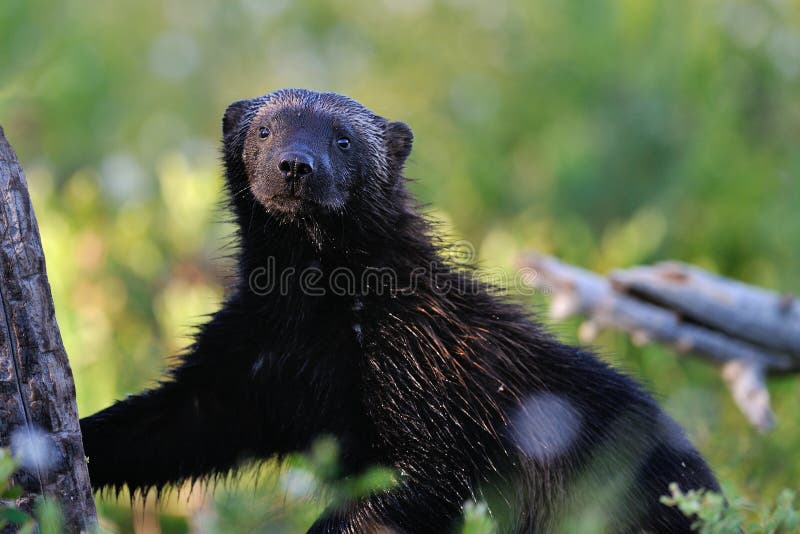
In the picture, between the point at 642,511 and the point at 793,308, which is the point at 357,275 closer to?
the point at 642,511

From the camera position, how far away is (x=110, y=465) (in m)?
4.01

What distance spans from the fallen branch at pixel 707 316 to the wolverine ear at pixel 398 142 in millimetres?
1667

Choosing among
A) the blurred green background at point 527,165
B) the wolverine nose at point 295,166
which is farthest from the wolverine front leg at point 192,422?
the blurred green background at point 527,165

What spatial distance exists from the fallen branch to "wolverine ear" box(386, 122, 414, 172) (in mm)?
1667

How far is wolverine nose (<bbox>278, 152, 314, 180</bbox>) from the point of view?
3.94 metres

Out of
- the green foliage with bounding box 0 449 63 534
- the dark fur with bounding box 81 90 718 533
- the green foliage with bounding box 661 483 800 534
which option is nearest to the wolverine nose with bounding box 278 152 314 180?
the dark fur with bounding box 81 90 718 533

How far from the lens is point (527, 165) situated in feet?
40.8

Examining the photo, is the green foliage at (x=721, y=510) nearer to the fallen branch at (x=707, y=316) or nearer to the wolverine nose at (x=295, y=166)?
the wolverine nose at (x=295, y=166)

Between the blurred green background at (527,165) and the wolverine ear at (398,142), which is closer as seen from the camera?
the wolverine ear at (398,142)

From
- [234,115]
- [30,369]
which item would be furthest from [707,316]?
[30,369]

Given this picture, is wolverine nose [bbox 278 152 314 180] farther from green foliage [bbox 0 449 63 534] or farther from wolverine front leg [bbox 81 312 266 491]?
green foliage [bbox 0 449 63 534]

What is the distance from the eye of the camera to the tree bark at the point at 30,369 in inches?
116

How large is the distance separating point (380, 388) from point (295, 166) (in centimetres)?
89

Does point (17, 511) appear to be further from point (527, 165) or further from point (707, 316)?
point (527, 165)
